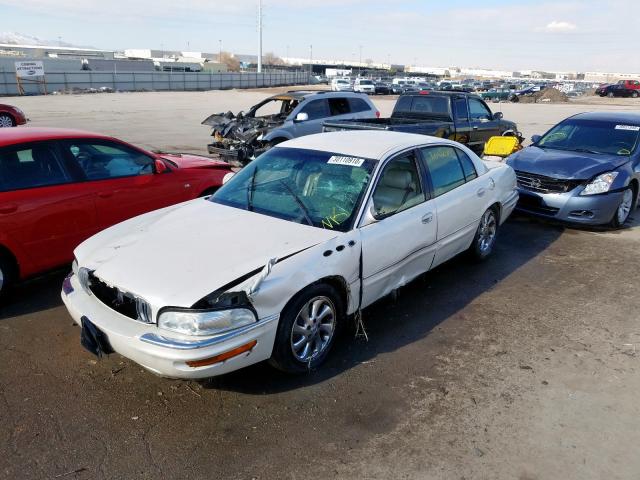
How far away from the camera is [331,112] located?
40.2 feet

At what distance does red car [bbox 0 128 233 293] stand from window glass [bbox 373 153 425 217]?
2861 mm

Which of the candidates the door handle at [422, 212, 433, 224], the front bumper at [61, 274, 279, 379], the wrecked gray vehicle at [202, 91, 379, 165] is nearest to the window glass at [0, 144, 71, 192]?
the front bumper at [61, 274, 279, 379]

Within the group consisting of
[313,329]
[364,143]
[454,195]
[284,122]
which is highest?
[364,143]

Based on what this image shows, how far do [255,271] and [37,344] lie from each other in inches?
83.0

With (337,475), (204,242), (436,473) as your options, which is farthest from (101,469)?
(436,473)

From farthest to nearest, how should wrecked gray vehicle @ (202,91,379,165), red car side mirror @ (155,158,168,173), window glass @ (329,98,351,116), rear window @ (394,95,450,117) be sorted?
window glass @ (329,98,351,116)
wrecked gray vehicle @ (202,91,379,165)
rear window @ (394,95,450,117)
red car side mirror @ (155,158,168,173)

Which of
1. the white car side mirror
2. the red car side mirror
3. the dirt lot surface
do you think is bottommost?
the dirt lot surface

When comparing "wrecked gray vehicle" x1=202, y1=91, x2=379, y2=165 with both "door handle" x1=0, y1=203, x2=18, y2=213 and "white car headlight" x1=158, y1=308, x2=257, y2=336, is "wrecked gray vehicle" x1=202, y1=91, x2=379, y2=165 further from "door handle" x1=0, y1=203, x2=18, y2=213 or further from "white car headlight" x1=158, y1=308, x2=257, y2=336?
"white car headlight" x1=158, y1=308, x2=257, y2=336

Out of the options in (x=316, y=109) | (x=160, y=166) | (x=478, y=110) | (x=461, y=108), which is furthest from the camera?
(x=316, y=109)

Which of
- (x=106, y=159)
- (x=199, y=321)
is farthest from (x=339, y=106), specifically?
(x=199, y=321)

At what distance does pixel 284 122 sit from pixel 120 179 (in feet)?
22.2

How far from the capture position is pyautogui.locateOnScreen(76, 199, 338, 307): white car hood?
124 inches

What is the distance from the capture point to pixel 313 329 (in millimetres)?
3600

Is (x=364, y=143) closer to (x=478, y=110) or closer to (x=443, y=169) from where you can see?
(x=443, y=169)
